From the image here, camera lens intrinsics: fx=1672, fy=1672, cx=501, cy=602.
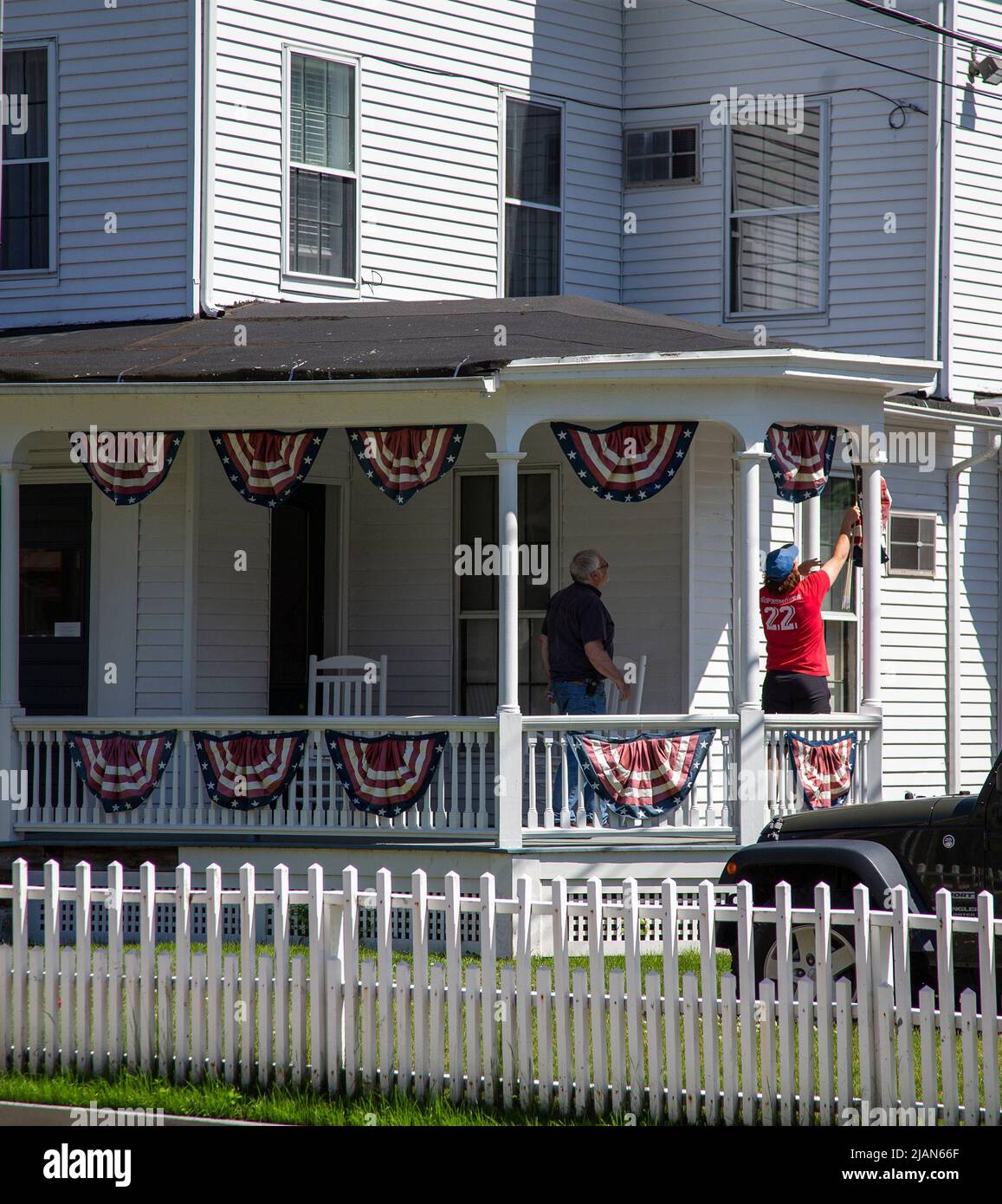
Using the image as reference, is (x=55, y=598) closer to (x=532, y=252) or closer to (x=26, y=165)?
(x=26, y=165)

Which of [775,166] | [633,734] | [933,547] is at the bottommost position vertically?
[633,734]

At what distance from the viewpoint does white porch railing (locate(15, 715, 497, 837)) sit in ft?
38.9

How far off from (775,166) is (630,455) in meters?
6.05

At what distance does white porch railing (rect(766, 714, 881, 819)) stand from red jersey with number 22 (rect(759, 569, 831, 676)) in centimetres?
40

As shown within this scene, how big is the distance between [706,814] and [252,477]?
4163 millimetres

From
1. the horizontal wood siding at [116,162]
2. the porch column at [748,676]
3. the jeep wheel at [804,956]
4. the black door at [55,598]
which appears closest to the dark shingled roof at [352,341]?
the horizontal wood siding at [116,162]

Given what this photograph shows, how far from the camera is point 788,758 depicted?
40.1 feet

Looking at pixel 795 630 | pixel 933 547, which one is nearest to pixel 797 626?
pixel 795 630

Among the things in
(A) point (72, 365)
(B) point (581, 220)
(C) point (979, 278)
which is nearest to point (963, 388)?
(C) point (979, 278)

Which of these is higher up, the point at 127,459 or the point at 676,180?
the point at 676,180

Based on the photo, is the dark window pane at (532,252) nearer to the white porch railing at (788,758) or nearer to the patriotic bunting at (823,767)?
the white porch railing at (788,758)

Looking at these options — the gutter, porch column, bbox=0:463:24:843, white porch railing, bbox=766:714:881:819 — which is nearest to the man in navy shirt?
white porch railing, bbox=766:714:881:819

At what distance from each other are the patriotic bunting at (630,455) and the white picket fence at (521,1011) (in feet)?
14.5

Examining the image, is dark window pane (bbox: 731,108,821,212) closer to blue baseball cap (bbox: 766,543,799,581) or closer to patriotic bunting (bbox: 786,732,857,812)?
blue baseball cap (bbox: 766,543,799,581)
